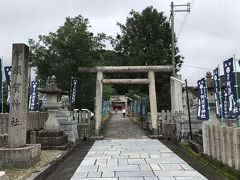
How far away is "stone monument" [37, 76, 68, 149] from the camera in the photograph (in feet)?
46.9

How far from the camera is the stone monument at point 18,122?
9.21 metres

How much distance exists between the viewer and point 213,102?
43.0 ft

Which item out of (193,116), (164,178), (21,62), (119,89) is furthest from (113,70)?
(119,89)

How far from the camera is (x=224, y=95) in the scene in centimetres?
1220

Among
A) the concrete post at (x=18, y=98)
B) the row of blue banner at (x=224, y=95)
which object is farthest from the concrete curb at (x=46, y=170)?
the row of blue banner at (x=224, y=95)

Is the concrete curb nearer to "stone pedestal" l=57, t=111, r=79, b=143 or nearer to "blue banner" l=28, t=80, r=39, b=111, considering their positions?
"stone pedestal" l=57, t=111, r=79, b=143

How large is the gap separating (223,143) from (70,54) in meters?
17.3

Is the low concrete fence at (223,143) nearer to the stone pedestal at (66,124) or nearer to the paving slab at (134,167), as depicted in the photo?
the paving slab at (134,167)

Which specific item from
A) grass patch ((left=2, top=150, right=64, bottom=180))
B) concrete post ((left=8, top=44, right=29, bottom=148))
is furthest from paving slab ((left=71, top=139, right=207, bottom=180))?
concrete post ((left=8, top=44, right=29, bottom=148))

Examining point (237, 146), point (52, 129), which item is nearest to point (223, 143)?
point (237, 146)

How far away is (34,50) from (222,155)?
19.2m

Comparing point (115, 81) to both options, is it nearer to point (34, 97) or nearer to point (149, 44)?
point (34, 97)

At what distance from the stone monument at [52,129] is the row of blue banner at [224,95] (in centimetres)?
577

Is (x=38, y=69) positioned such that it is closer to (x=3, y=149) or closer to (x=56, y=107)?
(x=56, y=107)
